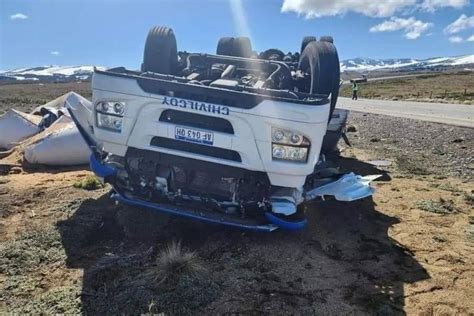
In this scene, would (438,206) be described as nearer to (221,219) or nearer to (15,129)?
(221,219)

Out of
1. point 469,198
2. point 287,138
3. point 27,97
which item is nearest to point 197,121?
point 287,138

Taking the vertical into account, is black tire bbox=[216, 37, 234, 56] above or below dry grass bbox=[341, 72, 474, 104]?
above

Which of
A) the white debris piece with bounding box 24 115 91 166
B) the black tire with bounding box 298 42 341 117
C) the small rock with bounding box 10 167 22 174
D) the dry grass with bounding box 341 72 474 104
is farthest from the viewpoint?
the dry grass with bounding box 341 72 474 104

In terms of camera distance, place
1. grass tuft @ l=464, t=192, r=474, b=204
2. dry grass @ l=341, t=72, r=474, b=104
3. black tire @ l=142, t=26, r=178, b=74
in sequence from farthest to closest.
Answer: dry grass @ l=341, t=72, r=474, b=104 < grass tuft @ l=464, t=192, r=474, b=204 < black tire @ l=142, t=26, r=178, b=74

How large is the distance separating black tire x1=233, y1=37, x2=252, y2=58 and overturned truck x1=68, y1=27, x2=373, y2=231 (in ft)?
7.62

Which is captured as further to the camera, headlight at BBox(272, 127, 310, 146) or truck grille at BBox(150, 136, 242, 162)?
truck grille at BBox(150, 136, 242, 162)

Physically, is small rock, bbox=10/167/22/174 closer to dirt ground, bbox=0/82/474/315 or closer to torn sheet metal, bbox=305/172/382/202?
dirt ground, bbox=0/82/474/315

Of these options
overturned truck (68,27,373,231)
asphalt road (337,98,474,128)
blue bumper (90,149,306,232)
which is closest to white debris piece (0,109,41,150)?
overturned truck (68,27,373,231)

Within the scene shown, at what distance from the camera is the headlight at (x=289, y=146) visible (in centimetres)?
366

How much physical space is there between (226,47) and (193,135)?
3226 mm

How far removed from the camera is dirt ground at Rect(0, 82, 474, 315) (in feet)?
10.3

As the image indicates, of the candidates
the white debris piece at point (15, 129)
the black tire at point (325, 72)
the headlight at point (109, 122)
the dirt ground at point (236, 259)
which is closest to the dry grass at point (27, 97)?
the white debris piece at point (15, 129)

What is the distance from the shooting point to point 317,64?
4539mm

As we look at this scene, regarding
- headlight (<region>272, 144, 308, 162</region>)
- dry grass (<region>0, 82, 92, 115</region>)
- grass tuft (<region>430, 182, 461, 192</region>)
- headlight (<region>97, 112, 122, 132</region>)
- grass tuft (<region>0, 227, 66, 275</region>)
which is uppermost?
headlight (<region>97, 112, 122, 132</region>)
